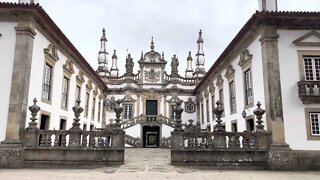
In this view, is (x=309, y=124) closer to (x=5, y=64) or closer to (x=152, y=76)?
(x=5, y=64)

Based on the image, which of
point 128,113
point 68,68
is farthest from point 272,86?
Result: point 128,113

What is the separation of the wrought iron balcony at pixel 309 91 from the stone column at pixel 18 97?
926cm

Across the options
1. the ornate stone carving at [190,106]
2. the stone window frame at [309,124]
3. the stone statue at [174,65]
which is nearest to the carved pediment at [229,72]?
the stone window frame at [309,124]

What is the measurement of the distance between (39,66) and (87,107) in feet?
25.0

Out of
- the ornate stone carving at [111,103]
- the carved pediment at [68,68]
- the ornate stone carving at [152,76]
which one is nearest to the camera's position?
the carved pediment at [68,68]

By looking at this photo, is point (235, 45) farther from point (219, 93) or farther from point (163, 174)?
point (163, 174)

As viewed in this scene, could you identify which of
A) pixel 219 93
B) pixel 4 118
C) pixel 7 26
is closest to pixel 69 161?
pixel 4 118

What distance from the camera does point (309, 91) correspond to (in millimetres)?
9820

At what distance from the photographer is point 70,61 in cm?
1440

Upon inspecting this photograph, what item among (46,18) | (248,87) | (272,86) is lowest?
(272,86)

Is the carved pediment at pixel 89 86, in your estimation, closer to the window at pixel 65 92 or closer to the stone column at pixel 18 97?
the window at pixel 65 92

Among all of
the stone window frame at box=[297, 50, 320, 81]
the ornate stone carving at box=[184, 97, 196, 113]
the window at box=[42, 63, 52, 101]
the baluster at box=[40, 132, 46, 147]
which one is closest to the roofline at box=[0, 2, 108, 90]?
the window at box=[42, 63, 52, 101]

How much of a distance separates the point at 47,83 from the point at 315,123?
1022 centimetres

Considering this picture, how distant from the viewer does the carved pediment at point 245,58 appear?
1182 cm
